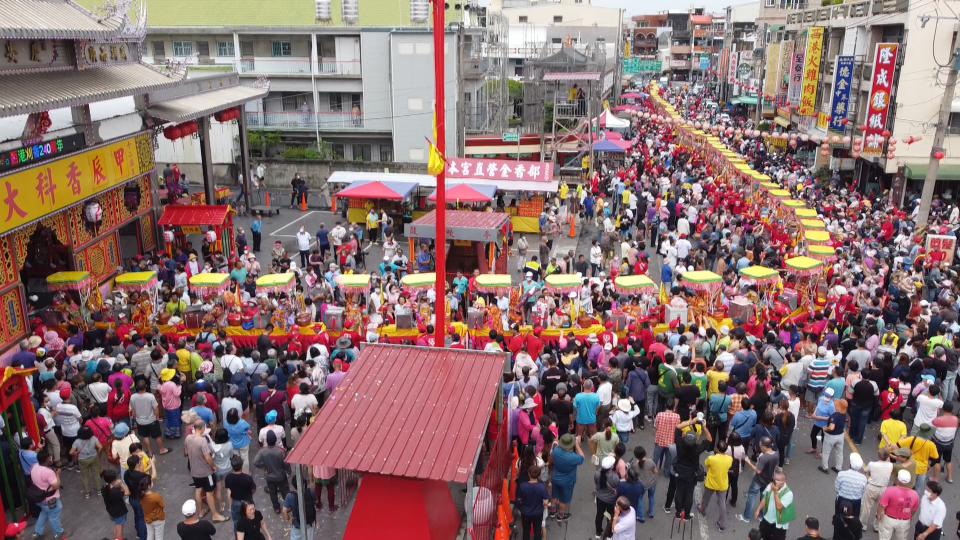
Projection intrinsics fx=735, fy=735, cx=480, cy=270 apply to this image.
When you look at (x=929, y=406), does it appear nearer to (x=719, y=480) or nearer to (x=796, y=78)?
→ (x=719, y=480)

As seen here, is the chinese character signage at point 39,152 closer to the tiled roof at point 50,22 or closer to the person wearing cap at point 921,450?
the tiled roof at point 50,22

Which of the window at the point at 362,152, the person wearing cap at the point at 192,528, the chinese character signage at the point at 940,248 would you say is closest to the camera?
the person wearing cap at the point at 192,528

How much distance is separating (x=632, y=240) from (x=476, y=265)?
630cm

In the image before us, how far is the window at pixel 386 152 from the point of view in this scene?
36156 millimetres

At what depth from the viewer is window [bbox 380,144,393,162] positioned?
3616 cm

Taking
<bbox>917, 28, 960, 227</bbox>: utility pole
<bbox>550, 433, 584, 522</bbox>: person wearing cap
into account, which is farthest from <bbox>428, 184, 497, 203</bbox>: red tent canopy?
<bbox>550, 433, 584, 522</bbox>: person wearing cap

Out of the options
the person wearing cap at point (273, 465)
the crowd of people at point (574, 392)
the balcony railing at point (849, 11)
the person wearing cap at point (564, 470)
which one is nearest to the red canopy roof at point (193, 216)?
the crowd of people at point (574, 392)

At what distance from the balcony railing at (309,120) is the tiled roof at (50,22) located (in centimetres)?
1889

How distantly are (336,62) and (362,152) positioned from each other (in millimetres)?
4451

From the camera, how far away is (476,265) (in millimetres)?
19188

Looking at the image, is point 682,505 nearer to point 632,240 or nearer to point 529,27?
point 632,240

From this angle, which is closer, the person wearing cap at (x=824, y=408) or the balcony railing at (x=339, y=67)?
the person wearing cap at (x=824, y=408)

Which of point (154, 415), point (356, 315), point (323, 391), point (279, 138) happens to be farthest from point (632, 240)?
point (279, 138)

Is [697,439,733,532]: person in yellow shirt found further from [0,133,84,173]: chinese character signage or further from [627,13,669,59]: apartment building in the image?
[627,13,669,59]: apartment building
